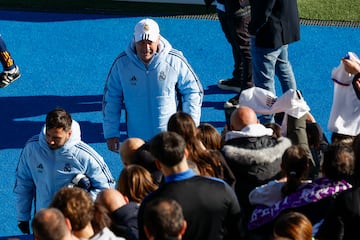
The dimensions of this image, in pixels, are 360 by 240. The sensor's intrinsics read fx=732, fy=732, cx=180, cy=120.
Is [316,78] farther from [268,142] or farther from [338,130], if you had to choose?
[268,142]

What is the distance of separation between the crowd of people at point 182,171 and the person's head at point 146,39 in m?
0.01

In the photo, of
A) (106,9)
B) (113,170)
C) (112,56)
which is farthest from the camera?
(106,9)

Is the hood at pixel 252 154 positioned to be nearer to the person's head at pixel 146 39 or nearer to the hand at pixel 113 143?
the person's head at pixel 146 39

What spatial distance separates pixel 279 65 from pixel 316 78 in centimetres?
152

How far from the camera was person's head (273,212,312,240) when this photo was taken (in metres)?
4.05

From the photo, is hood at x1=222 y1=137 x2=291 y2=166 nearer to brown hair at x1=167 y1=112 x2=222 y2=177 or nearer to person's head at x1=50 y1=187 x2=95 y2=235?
brown hair at x1=167 y1=112 x2=222 y2=177

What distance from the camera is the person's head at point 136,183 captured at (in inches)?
189

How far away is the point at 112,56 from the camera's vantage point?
990 cm

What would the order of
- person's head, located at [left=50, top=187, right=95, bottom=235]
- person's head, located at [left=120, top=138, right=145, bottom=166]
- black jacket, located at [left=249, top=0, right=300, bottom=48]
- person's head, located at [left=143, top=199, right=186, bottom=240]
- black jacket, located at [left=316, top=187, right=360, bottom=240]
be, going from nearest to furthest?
person's head, located at [left=143, top=199, right=186, bottom=240], person's head, located at [left=50, top=187, right=95, bottom=235], black jacket, located at [left=316, top=187, right=360, bottom=240], person's head, located at [left=120, top=138, right=145, bottom=166], black jacket, located at [left=249, top=0, right=300, bottom=48]

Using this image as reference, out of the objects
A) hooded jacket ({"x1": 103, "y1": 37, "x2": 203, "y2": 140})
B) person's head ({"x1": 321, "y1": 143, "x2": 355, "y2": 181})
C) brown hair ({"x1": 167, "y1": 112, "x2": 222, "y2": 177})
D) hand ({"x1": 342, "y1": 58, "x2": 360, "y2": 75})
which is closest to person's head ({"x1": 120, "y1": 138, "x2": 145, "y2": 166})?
brown hair ({"x1": 167, "y1": 112, "x2": 222, "y2": 177})

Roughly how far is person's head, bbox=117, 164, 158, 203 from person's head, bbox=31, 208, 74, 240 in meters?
0.86

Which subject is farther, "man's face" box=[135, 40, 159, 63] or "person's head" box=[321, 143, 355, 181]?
"man's face" box=[135, 40, 159, 63]

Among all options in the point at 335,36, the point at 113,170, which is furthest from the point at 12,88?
the point at 335,36

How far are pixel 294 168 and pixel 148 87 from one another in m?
2.10
